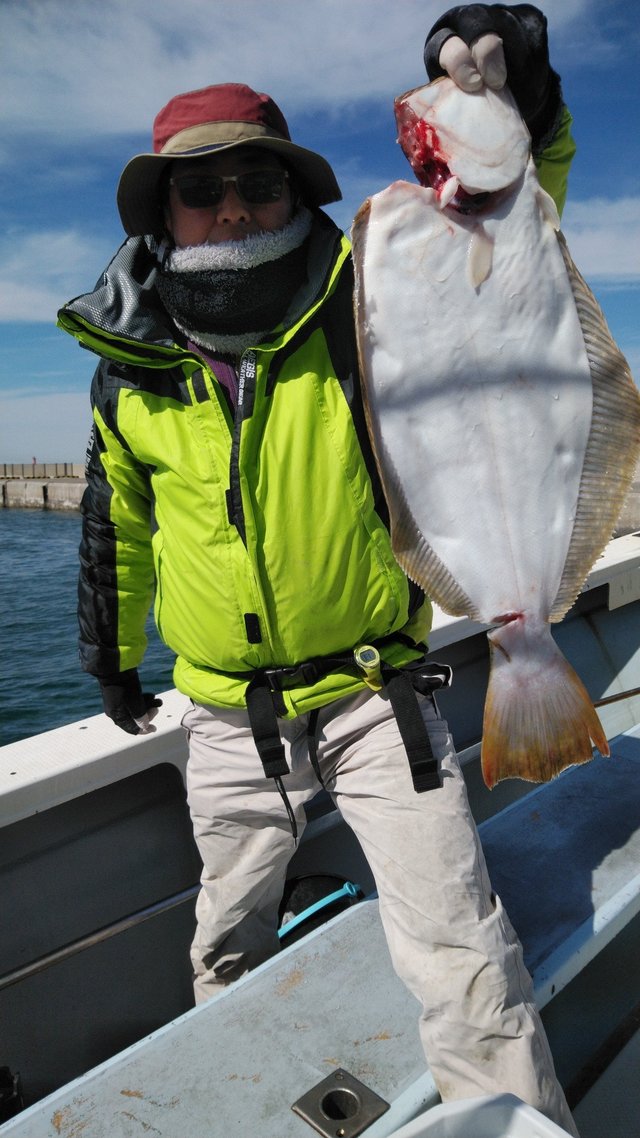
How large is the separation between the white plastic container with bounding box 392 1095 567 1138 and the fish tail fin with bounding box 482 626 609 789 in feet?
2.09

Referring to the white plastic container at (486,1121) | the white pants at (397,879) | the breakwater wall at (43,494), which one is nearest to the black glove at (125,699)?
the white pants at (397,879)

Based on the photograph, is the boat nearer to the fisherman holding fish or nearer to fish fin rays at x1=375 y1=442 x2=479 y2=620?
the fisherman holding fish

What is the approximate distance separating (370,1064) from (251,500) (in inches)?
48.9

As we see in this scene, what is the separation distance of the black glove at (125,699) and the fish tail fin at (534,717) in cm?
116

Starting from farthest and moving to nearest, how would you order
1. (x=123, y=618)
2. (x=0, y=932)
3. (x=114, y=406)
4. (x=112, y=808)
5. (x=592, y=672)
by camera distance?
(x=592, y=672) → (x=112, y=808) → (x=0, y=932) → (x=123, y=618) → (x=114, y=406)

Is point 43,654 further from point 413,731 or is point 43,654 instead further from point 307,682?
point 413,731

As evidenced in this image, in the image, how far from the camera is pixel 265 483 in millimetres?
1969

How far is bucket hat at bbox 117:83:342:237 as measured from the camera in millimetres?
1987

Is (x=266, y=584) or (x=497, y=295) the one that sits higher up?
(x=497, y=295)

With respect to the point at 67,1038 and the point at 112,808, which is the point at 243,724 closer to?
the point at 112,808

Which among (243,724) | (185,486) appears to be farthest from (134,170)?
(243,724)

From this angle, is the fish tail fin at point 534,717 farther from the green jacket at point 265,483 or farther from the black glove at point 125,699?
the black glove at point 125,699

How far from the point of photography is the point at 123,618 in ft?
7.95

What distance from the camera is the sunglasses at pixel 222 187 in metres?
2.02
